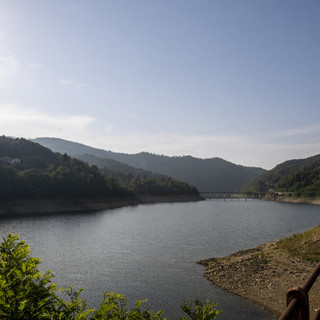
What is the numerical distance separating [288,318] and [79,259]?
42754mm

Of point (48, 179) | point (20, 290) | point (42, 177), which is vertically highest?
point (42, 177)

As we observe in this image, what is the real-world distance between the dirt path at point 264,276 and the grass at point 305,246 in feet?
3.92

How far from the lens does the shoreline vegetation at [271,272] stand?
26.6 m

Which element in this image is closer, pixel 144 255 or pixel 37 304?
pixel 37 304

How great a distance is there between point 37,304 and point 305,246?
36.9 meters

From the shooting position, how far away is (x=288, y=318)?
3025 millimetres

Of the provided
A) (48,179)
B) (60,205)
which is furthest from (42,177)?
(60,205)

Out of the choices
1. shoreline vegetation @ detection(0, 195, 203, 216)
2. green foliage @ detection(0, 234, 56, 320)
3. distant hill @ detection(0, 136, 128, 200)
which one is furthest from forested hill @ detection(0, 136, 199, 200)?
green foliage @ detection(0, 234, 56, 320)

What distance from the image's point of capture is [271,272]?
105ft

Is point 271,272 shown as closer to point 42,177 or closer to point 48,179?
point 42,177

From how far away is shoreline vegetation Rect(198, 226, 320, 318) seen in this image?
26.6 m

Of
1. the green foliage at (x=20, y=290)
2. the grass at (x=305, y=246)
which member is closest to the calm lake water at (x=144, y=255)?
the grass at (x=305, y=246)

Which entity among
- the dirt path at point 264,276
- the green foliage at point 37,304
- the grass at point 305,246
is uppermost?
the green foliage at point 37,304

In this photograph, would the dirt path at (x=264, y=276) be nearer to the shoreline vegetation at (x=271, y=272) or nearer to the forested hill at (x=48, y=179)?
the shoreline vegetation at (x=271, y=272)
